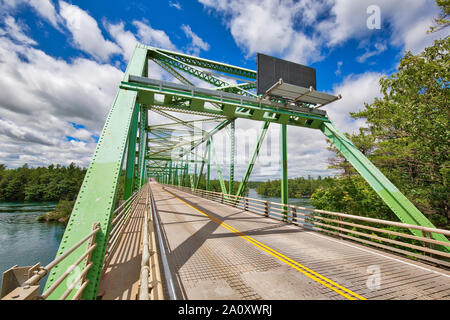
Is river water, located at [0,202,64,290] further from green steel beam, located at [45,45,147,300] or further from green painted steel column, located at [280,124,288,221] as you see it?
green painted steel column, located at [280,124,288,221]

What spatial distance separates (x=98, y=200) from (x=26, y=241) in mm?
32737

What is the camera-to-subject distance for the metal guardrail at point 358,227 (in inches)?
212

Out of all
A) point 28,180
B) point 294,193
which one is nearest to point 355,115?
point 294,193

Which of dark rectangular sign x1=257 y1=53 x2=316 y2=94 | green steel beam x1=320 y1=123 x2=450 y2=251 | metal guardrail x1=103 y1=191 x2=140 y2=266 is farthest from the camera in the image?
dark rectangular sign x1=257 y1=53 x2=316 y2=94

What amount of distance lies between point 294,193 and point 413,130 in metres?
89.2

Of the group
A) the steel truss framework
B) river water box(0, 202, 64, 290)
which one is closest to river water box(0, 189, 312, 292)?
river water box(0, 202, 64, 290)

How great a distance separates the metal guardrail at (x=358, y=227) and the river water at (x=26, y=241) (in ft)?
66.1

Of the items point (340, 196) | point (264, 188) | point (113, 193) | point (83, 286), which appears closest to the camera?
point (83, 286)

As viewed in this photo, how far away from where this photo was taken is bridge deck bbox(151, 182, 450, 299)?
3.81 m

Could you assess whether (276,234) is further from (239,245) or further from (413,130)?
(413,130)

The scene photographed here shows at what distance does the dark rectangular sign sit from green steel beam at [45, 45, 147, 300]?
6.63m

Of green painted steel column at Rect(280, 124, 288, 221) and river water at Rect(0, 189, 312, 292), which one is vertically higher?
green painted steel column at Rect(280, 124, 288, 221)

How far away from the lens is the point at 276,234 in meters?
8.34
